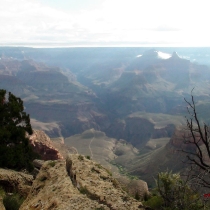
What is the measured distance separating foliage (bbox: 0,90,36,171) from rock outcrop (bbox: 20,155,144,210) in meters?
7.57

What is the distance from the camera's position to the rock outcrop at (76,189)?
6.93m

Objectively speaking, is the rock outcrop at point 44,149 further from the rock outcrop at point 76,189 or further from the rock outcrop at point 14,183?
the rock outcrop at point 76,189

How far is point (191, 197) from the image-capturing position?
27.8 ft

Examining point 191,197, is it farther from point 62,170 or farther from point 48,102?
point 48,102

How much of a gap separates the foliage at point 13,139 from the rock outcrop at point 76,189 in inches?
298

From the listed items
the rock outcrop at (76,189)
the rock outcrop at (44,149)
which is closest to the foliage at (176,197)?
the rock outcrop at (76,189)

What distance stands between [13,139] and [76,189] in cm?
1180

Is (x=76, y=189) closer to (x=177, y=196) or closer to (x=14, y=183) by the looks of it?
(x=177, y=196)

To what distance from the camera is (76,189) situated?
305 inches

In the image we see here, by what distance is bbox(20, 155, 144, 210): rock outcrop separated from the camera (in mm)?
6926

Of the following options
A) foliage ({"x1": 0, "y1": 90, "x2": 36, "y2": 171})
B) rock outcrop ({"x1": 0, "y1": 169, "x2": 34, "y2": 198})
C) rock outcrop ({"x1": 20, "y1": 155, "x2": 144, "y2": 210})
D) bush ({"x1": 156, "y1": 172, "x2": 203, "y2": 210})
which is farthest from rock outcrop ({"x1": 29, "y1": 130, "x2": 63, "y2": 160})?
bush ({"x1": 156, "y1": 172, "x2": 203, "y2": 210})

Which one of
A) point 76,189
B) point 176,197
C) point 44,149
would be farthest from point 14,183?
point 44,149

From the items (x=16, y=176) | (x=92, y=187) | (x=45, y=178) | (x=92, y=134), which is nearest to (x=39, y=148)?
(x=16, y=176)

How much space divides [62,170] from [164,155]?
59.6 metres
